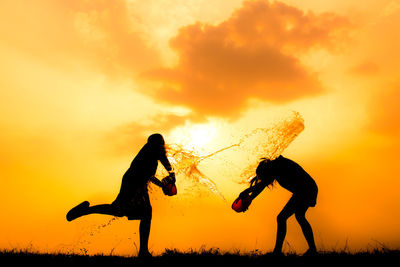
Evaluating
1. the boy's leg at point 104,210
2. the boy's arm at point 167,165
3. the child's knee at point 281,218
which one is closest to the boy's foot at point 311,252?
the child's knee at point 281,218

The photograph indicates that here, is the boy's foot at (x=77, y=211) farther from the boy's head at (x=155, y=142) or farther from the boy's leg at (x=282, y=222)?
the boy's leg at (x=282, y=222)

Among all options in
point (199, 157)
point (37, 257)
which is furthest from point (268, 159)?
point (37, 257)

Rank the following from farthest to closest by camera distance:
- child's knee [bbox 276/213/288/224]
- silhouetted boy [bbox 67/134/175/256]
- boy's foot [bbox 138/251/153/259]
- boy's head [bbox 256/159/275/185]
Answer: boy's head [bbox 256/159/275/185]
child's knee [bbox 276/213/288/224]
silhouetted boy [bbox 67/134/175/256]
boy's foot [bbox 138/251/153/259]

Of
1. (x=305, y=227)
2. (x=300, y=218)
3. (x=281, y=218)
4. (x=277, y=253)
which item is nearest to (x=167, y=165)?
(x=281, y=218)

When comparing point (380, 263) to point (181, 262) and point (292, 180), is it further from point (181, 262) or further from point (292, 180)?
point (181, 262)

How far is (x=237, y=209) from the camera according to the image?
8.18m

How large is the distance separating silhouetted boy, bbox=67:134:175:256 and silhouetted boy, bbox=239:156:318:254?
1.95 metres

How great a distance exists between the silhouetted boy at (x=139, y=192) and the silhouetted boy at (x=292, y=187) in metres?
1.95

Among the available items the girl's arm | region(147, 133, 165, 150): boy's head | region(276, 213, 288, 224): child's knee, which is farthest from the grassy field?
region(147, 133, 165, 150): boy's head

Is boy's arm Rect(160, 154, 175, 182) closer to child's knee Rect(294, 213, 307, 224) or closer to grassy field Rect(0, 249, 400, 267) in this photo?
grassy field Rect(0, 249, 400, 267)

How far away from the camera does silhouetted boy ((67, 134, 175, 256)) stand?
7465mm

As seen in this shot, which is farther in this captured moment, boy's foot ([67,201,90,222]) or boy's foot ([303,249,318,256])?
boy's foot ([67,201,90,222])

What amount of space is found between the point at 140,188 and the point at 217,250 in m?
1.88

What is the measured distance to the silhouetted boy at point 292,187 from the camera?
7684 mm
